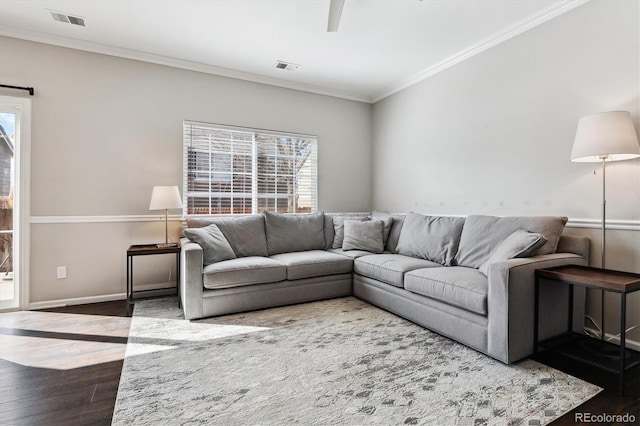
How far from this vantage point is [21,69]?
3221mm

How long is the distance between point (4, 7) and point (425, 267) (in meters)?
4.28

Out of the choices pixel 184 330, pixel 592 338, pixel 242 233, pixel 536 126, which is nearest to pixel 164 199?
pixel 242 233

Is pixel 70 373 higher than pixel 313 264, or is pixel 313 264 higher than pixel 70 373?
pixel 313 264

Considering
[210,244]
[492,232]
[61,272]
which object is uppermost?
[492,232]

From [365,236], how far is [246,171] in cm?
177

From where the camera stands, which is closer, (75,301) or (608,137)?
(608,137)

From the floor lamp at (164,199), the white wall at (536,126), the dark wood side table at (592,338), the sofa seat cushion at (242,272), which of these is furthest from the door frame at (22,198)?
the dark wood side table at (592,338)

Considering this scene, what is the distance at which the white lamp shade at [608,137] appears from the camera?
2166mm

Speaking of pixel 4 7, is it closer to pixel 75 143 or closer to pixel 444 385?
pixel 75 143

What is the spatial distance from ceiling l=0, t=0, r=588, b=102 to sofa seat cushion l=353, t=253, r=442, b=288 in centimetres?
221

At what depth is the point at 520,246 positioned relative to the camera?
238 centimetres

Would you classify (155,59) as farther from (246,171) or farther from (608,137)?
(608,137)

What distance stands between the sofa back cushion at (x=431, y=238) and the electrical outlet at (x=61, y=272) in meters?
3.54

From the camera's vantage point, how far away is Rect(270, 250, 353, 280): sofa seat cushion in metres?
3.31
